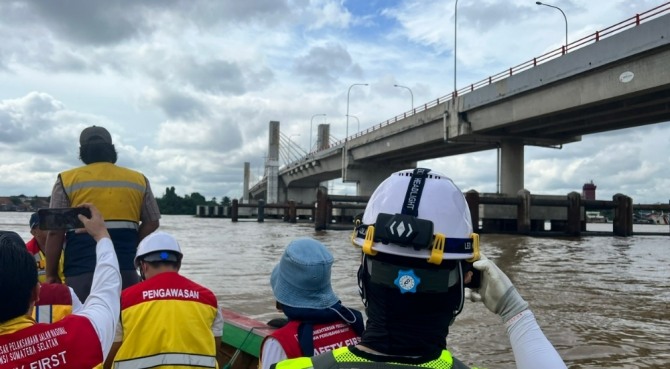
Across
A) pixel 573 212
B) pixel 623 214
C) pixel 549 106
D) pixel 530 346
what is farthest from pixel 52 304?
pixel 623 214

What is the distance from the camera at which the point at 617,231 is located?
108 feet

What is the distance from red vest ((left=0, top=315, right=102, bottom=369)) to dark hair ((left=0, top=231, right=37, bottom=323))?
2.8 inches

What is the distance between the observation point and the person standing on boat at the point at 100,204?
147 inches

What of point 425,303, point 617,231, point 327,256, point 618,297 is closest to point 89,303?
point 327,256

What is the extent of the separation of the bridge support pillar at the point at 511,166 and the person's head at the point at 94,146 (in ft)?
105

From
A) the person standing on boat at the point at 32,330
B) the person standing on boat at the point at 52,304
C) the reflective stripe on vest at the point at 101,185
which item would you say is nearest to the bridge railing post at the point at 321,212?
the reflective stripe on vest at the point at 101,185

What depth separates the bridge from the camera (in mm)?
19938

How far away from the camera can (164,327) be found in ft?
9.40

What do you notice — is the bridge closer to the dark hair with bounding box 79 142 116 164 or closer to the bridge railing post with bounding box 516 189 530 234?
the bridge railing post with bounding box 516 189 530 234

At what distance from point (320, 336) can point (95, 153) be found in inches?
88.2

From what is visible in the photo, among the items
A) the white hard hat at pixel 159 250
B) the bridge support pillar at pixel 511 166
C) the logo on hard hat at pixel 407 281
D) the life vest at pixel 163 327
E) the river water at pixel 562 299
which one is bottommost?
the river water at pixel 562 299

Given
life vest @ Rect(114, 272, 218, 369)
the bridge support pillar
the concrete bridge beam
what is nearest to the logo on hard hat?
life vest @ Rect(114, 272, 218, 369)

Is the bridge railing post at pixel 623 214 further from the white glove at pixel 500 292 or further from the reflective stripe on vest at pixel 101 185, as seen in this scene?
the white glove at pixel 500 292

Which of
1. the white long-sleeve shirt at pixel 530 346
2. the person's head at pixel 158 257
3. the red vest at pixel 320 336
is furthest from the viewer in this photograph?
the person's head at pixel 158 257
